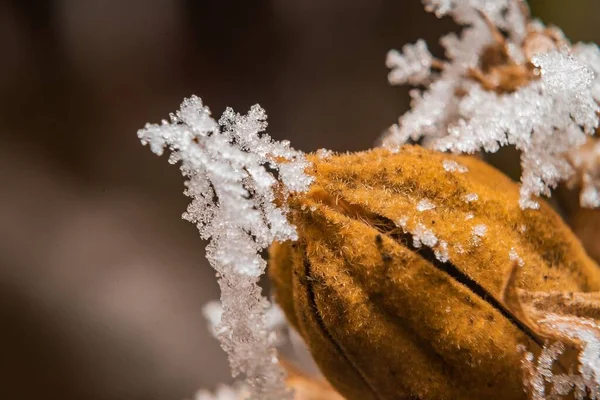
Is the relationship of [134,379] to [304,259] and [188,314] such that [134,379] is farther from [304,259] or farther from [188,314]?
[304,259]

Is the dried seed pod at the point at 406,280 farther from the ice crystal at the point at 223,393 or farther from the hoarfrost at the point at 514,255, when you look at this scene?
the ice crystal at the point at 223,393

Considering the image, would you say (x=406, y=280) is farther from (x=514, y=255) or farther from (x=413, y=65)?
(x=413, y=65)

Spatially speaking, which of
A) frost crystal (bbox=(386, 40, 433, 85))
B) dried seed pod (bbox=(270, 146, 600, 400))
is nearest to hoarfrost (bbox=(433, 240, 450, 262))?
dried seed pod (bbox=(270, 146, 600, 400))

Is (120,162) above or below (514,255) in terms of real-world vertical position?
above

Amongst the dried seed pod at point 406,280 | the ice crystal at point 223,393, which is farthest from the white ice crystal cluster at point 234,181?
the ice crystal at point 223,393

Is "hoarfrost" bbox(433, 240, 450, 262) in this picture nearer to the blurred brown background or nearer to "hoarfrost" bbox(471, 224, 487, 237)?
"hoarfrost" bbox(471, 224, 487, 237)

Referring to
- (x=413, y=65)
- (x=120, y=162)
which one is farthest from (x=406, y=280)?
(x=120, y=162)
